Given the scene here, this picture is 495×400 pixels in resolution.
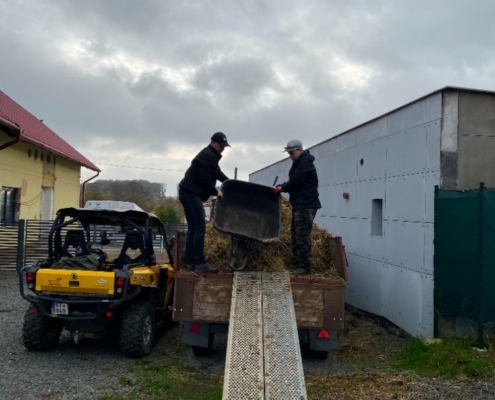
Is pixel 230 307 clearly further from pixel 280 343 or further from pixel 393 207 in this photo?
pixel 393 207

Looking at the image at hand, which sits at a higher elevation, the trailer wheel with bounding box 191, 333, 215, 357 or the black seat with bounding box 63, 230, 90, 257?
the black seat with bounding box 63, 230, 90, 257

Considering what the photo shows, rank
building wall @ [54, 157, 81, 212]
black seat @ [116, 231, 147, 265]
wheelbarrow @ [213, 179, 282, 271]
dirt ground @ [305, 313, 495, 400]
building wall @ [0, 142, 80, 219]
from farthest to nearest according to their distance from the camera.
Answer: building wall @ [54, 157, 81, 212] < building wall @ [0, 142, 80, 219] < wheelbarrow @ [213, 179, 282, 271] < black seat @ [116, 231, 147, 265] < dirt ground @ [305, 313, 495, 400]

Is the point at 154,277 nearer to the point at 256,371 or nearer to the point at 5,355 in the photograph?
the point at 5,355

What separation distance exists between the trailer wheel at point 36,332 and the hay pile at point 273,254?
2375 mm

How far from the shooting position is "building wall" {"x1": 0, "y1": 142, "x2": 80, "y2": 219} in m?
17.7

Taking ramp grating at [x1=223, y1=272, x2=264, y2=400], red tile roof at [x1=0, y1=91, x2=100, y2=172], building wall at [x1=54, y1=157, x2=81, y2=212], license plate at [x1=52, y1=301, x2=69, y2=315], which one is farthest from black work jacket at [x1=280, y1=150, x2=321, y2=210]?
building wall at [x1=54, y1=157, x2=81, y2=212]

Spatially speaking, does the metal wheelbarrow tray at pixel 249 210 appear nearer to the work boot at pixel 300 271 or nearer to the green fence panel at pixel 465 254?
the work boot at pixel 300 271

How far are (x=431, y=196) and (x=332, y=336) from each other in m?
2.45

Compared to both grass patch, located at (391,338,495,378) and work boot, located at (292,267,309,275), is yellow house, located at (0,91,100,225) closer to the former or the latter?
work boot, located at (292,267,309,275)

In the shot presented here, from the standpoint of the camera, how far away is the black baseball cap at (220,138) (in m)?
7.62

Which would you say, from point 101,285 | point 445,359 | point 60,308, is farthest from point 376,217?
point 60,308

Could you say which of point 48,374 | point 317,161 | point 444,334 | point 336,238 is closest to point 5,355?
point 48,374

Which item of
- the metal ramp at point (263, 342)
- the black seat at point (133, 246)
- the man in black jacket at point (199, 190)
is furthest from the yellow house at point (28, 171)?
the metal ramp at point (263, 342)

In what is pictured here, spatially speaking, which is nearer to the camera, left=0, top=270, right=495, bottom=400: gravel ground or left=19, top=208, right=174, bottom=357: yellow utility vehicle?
left=0, top=270, right=495, bottom=400: gravel ground
